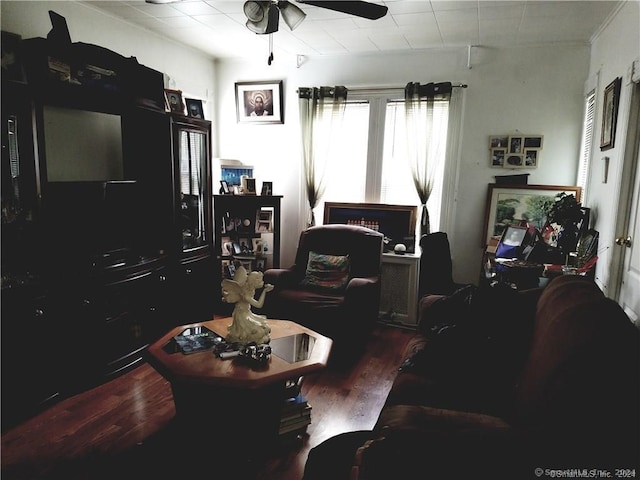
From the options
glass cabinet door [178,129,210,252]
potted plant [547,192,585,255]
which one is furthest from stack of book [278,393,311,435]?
potted plant [547,192,585,255]

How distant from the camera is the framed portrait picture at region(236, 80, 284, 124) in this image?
4.57m

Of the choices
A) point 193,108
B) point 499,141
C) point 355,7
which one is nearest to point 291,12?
point 355,7

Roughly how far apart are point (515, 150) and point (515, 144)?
0.06 m

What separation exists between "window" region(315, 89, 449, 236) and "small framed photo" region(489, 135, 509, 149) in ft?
1.44

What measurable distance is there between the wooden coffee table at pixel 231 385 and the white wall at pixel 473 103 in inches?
98.8

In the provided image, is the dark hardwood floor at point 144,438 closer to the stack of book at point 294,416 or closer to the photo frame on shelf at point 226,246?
the stack of book at point 294,416

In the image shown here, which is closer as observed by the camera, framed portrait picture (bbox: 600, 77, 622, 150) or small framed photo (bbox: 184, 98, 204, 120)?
framed portrait picture (bbox: 600, 77, 622, 150)

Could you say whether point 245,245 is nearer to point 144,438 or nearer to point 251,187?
point 251,187

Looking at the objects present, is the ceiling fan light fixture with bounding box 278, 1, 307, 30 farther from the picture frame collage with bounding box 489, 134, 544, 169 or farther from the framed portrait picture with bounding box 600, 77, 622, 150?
the picture frame collage with bounding box 489, 134, 544, 169

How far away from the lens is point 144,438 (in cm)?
227

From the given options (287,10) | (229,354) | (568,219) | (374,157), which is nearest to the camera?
(229,354)

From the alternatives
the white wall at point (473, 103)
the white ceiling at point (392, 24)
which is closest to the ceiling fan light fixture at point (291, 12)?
the white ceiling at point (392, 24)

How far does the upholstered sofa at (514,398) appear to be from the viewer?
113cm

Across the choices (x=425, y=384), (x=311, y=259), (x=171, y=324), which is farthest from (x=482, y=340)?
(x=171, y=324)
